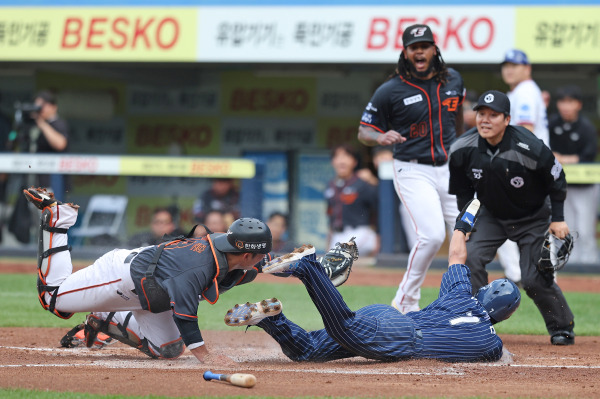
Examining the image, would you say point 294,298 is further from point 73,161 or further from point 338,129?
point 338,129

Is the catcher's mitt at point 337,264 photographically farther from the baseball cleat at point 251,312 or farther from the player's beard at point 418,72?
the player's beard at point 418,72

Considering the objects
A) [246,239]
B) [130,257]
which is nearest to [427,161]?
[246,239]

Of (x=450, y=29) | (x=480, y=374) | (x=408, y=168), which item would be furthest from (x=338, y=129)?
(x=480, y=374)

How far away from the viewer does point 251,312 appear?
512 cm

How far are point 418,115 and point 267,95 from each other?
899cm

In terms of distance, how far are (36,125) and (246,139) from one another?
4.35 metres

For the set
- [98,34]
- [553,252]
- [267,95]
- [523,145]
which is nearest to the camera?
[523,145]

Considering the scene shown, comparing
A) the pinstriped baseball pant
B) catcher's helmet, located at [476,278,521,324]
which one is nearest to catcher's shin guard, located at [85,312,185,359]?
the pinstriped baseball pant

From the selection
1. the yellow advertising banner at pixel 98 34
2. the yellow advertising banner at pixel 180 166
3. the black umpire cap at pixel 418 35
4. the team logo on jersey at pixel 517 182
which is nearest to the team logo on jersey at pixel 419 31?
the black umpire cap at pixel 418 35

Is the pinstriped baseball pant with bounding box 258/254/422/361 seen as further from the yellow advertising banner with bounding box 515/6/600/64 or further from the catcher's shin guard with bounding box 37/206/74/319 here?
the yellow advertising banner with bounding box 515/6/600/64

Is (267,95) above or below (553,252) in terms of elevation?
above

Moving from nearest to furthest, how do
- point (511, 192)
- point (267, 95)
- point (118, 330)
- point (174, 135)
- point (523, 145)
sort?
point (118, 330) → point (523, 145) → point (511, 192) → point (267, 95) → point (174, 135)

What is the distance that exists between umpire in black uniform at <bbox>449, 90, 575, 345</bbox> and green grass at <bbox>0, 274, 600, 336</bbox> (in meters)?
1.02

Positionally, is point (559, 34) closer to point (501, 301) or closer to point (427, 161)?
point (427, 161)
